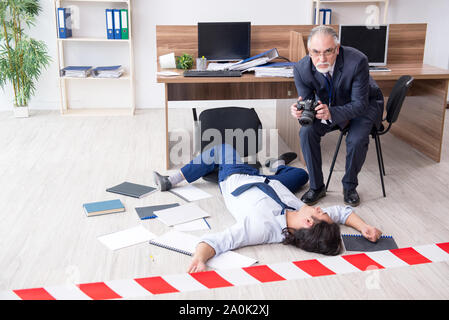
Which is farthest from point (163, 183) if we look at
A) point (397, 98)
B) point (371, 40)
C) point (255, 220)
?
point (371, 40)

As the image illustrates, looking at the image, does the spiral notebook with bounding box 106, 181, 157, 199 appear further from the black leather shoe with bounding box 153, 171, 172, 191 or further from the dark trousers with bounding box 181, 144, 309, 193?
the dark trousers with bounding box 181, 144, 309, 193

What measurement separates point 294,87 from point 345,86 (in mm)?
913

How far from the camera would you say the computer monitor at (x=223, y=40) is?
3.84 meters

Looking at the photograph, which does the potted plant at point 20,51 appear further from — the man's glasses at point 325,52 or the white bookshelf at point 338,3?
the man's glasses at point 325,52

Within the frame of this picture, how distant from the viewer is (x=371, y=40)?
3.76m

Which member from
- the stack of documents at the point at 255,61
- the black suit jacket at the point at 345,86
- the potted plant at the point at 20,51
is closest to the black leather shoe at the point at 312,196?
the black suit jacket at the point at 345,86

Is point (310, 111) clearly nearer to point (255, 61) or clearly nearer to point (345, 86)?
point (345, 86)

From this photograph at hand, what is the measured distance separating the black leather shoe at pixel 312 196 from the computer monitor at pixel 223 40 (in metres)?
1.35

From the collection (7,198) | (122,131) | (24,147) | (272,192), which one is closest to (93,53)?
(122,131)

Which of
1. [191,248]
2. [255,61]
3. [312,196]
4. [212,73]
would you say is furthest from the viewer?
[255,61]

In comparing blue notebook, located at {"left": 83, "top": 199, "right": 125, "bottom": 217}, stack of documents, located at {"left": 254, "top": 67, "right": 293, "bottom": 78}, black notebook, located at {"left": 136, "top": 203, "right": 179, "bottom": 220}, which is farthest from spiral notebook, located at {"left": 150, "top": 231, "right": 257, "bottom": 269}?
stack of documents, located at {"left": 254, "top": 67, "right": 293, "bottom": 78}

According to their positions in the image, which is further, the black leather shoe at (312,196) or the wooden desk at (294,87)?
the wooden desk at (294,87)
